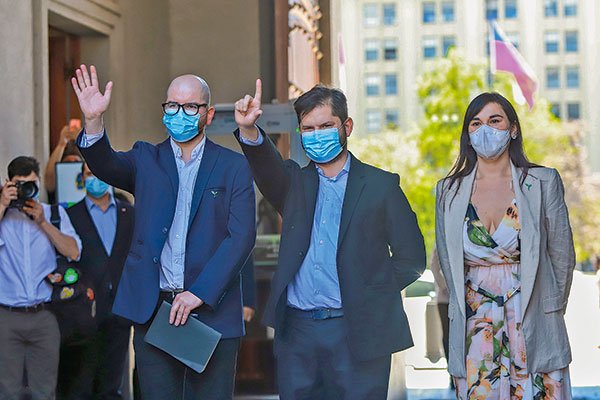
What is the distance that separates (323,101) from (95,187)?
385cm

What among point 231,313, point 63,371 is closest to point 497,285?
point 231,313

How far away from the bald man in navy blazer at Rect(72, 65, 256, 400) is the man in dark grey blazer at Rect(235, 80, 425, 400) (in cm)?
19

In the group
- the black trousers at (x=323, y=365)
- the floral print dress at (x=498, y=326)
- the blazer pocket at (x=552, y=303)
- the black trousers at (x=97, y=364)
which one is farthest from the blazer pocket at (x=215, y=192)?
the black trousers at (x=97, y=364)

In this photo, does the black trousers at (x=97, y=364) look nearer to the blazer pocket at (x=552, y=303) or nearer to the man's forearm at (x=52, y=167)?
the man's forearm at (x=52, y=167)

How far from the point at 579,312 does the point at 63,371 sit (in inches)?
533

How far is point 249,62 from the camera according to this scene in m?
15.0

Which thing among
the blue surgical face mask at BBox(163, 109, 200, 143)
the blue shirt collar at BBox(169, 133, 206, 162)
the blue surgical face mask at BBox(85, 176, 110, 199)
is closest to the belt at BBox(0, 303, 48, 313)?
the blue surgical face mask at BBox(85, 176, 110, 199)

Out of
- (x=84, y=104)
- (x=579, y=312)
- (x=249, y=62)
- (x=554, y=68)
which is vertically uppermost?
(x=554, y=68)

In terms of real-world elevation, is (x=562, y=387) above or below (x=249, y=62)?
below

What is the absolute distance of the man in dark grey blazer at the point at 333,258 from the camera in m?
5.97

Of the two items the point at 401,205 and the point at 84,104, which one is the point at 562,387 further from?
the point at 84,104

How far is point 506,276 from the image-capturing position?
241 inches

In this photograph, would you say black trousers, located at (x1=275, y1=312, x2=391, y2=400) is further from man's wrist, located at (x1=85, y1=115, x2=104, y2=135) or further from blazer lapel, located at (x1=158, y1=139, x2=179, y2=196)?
man's wrist, located at (x1=85, y1=115, x2=104, y2=135)

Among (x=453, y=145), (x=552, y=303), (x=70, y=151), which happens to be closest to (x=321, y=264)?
(x=552, y=303)
